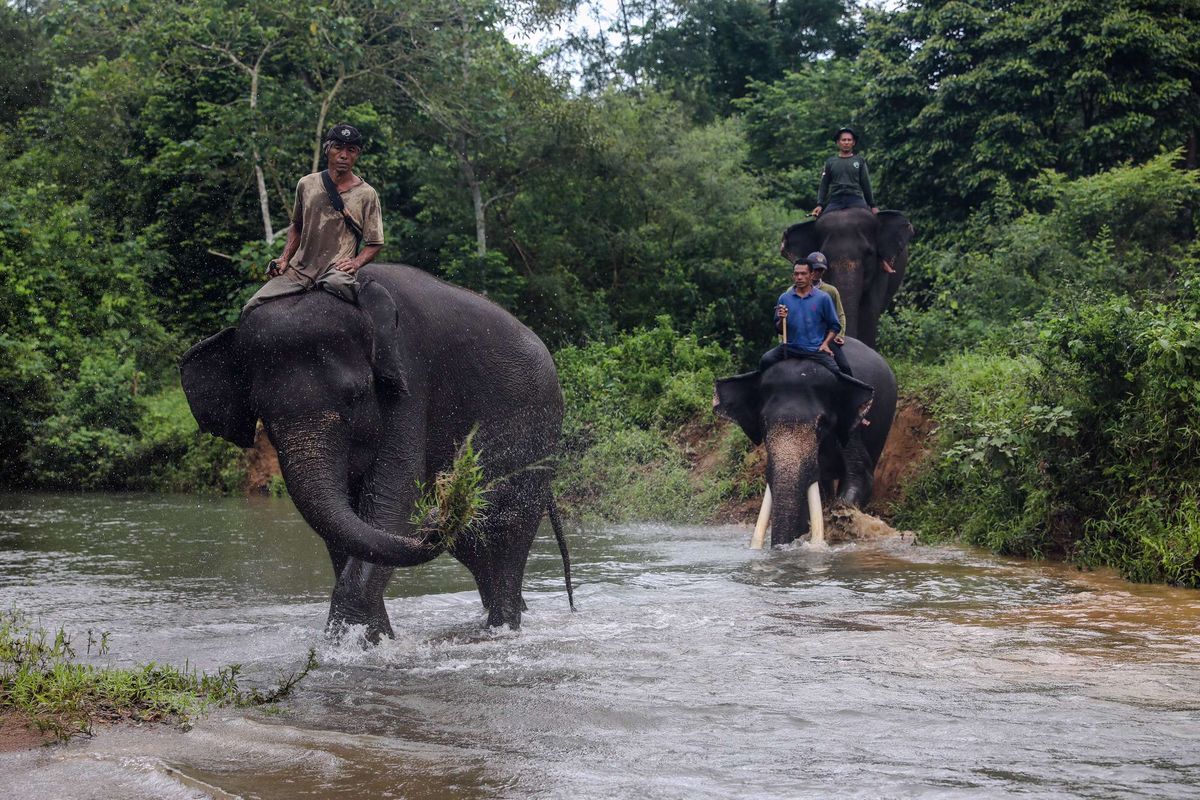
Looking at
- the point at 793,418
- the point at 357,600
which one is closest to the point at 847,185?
the point at 793,418

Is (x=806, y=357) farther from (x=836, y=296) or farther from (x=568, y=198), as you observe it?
(x=568, y=198)

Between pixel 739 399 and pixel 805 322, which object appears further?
pixel 739 399

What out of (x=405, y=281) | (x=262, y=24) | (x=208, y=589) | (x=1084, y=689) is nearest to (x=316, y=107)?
(x=262, y=24)

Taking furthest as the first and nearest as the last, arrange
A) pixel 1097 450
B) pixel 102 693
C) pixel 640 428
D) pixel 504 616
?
pixel 640 428, pixel 1097 450, pixel 504 616, pixel 102 693

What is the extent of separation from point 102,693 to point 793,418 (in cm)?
654

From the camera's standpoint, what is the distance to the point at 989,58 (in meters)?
21.1

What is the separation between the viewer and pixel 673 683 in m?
5.61

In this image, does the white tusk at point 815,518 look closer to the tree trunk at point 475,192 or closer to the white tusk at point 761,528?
the white tusk at point 761,528

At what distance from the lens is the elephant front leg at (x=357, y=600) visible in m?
6.31

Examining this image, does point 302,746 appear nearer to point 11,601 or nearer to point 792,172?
point 11,601

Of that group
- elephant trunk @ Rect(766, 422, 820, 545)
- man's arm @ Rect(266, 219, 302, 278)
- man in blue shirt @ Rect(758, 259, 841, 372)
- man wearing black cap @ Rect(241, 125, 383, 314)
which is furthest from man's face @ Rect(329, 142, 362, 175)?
man in blue shirt @ Rect(758, 259, 841, 372)

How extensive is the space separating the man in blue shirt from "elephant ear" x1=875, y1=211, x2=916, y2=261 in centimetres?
279

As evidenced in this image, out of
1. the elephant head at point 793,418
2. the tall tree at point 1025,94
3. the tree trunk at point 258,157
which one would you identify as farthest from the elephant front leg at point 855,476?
the tree trunk at point 258,157

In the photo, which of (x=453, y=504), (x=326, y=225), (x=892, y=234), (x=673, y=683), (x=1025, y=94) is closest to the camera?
(x=673, y=683)
